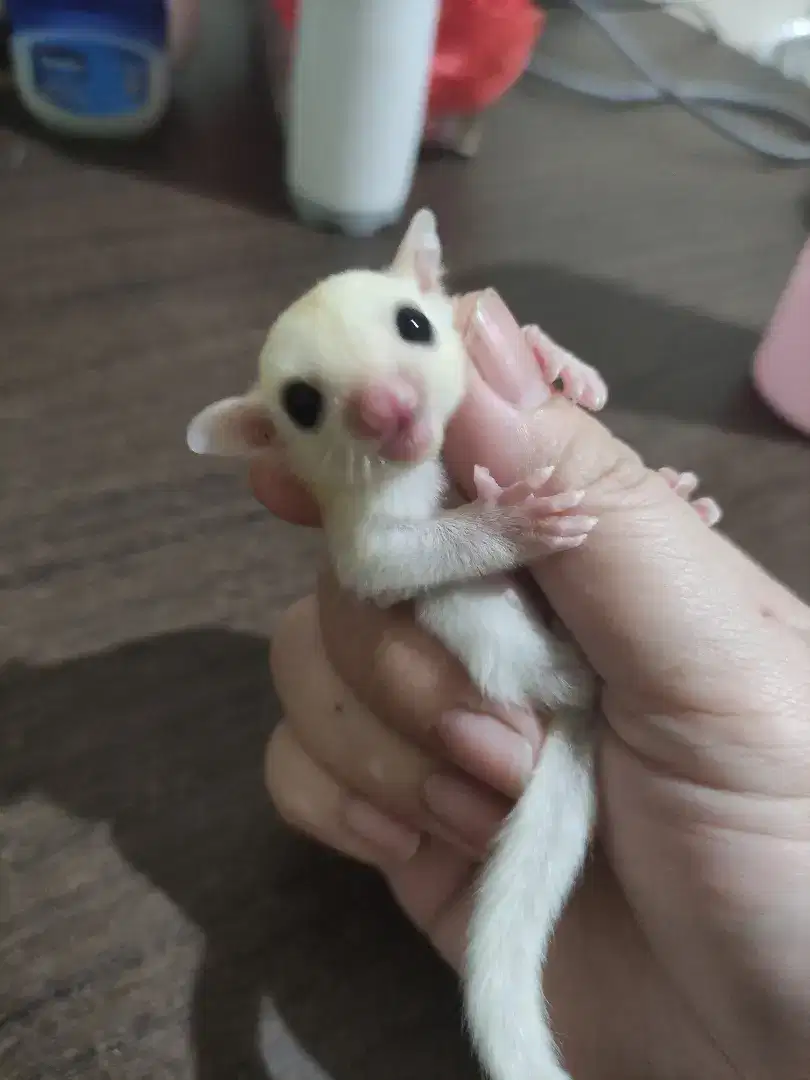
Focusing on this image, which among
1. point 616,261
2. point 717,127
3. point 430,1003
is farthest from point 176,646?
point 717,127

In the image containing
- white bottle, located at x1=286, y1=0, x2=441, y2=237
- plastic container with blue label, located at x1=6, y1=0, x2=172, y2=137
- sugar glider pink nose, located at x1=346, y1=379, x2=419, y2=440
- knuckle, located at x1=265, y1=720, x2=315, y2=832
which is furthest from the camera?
plastic container with blue label, located at x1=6, y1=0, x2=172, y2=137

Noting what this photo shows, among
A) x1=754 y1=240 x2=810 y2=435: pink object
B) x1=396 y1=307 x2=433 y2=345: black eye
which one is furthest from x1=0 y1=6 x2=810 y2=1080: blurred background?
x1=396 y1=307 x2=433 y2=345: black eye

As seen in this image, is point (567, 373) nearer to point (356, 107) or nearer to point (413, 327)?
point (413, 327)

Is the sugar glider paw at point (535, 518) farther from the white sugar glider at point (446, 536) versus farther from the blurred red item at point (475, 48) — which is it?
the blurred red item at point (475, 48)

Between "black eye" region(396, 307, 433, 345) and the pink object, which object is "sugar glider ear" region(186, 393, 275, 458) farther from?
the pink object

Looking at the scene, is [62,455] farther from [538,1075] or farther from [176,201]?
[538,1075]

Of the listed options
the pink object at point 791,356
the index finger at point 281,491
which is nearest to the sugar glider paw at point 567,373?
the index finger at point 281,491
